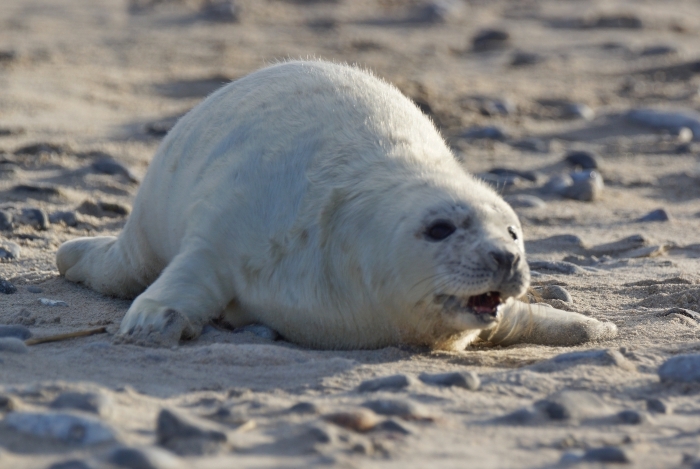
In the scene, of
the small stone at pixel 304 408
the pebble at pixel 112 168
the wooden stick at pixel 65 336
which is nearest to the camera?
the small stone at pixel 304 408

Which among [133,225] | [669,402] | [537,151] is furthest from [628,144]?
[669,402]

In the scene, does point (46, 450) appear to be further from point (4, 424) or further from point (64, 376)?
point (64, 376)

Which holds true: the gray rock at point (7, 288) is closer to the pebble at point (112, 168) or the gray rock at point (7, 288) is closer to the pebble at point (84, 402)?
the pebble at point (84, 402)

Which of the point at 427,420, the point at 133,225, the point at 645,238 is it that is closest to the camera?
the point at 427,420

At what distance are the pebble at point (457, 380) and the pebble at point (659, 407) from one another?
1.49 feet

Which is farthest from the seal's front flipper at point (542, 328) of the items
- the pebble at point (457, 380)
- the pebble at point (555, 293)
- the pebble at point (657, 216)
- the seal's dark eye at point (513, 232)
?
the pebble at point (657, 216)

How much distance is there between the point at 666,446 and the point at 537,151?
19.6 feet

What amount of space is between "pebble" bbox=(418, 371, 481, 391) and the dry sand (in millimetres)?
37

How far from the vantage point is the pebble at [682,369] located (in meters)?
3.03

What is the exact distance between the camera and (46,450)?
217 centimetres

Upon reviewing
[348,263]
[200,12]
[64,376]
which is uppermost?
[200,12]

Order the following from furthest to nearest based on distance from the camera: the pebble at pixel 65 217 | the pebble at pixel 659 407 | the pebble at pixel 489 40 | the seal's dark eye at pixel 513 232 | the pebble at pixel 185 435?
the pebble at pixel 489 40 → the pebble at pixel 65 217 → the seal's dark eye at pixel 513 232 → the pebble at pixel 659 407 → the pebble at pixel 185 435

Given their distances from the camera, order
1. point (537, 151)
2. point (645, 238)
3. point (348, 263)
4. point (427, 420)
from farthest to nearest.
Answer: point (537, 151)
point (645, 238)
point (348, 263)
point (427, 420)

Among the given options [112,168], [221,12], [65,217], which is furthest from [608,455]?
[221,12]
